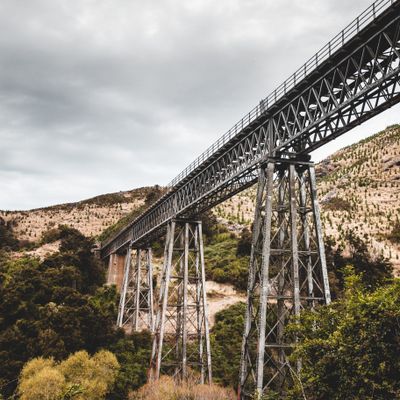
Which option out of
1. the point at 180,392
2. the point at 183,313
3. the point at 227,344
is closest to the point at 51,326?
the point at 183,313

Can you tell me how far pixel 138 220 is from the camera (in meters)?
31.2

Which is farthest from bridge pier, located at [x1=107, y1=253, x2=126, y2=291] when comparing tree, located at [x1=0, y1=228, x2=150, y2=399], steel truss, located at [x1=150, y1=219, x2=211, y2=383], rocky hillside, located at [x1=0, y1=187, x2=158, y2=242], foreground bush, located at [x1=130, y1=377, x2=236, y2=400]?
rocky hillside, located at [x1=0, y1=187, x2=158, y2=242]

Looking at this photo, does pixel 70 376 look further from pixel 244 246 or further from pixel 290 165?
pixel 244 246

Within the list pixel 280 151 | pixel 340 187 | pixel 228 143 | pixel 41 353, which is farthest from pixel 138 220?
pixel 340 187

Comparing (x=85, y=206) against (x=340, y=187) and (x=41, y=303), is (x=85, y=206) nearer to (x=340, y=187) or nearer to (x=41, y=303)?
(x=340, y=187)

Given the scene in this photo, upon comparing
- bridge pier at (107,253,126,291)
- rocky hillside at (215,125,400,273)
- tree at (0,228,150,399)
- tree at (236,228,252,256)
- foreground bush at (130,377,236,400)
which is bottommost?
foreground bush at (130,377,236,400)

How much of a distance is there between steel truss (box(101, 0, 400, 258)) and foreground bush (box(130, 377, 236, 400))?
337 inches

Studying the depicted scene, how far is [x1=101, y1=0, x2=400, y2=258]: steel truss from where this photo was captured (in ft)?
33.9

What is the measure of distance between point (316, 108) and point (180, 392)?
13067 mm

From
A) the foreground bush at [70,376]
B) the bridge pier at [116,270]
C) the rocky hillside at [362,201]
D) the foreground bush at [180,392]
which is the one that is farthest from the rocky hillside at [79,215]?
the foreground bush at [180,392]

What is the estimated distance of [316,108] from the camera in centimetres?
1246

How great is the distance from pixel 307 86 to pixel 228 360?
1786cm

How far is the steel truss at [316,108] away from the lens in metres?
10.3

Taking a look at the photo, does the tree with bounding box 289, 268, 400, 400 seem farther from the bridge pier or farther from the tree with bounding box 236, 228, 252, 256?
the tree with bounding box 236, 228, 252, 256
